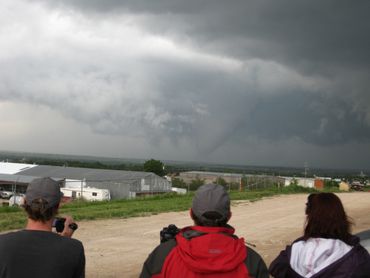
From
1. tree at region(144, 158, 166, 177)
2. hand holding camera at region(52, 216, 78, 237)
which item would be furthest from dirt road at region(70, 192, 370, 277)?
tree at region(144, 158, 166, 177)

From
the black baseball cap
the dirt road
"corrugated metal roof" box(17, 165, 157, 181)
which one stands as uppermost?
the black baseball cap

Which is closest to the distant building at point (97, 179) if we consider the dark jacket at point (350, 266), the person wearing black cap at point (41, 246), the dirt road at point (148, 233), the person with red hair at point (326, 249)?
the dirt road at point (148, 233)

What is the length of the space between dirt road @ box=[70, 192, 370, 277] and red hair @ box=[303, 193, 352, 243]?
5873 millimetres

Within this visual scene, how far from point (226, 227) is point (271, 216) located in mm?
16809

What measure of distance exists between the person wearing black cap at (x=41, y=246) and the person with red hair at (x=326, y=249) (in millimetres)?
1403

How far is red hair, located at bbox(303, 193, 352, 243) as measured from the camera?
3537 mm

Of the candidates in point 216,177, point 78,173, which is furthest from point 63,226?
point 78,173

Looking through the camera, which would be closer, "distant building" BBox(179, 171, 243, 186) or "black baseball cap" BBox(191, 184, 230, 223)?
"black baseball cap" BBox(191, 184, 230, 223)

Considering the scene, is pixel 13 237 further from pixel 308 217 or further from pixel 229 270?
pixel 308 217

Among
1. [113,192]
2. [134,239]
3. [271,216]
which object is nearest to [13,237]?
[134,239]

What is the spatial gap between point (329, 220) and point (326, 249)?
202 millimetres

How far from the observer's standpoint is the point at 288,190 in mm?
35125

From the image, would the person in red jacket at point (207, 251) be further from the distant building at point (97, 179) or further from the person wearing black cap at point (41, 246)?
the distant building at point (97, 179)

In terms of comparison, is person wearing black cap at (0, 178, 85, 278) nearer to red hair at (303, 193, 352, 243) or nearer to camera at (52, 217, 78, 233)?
camera at (52, 217, 78, 233)
